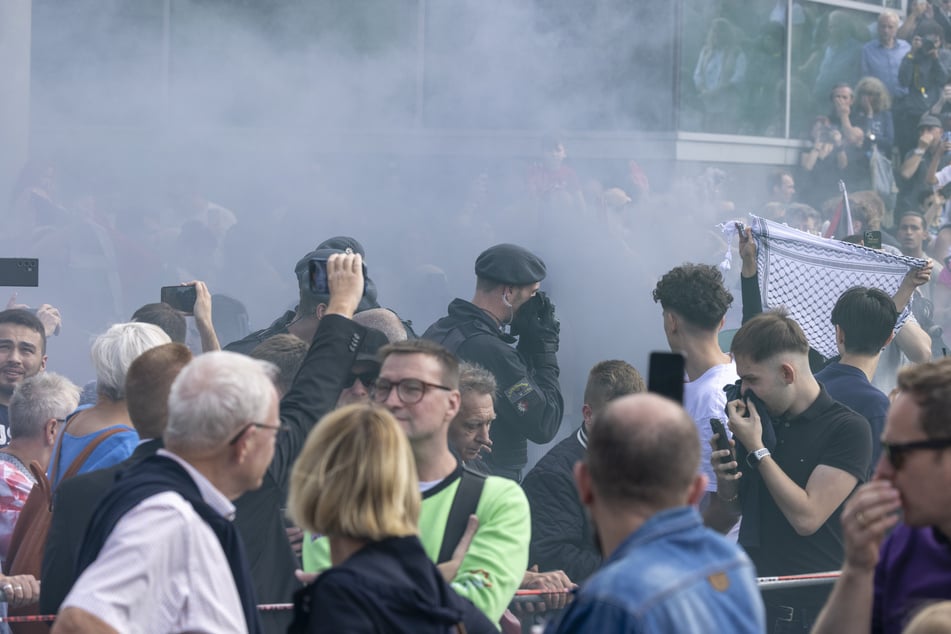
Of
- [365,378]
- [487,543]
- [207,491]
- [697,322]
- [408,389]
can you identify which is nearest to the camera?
[207,491]

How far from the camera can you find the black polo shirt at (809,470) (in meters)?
3.39

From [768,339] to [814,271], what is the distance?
1279mm

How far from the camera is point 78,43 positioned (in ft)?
26.1

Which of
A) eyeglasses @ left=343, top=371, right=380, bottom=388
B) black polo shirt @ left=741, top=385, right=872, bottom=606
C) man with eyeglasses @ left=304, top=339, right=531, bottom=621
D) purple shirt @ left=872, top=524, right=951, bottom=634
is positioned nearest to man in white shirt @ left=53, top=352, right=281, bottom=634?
man with eyeglasses @ left=304, top=339, right=531, bottom=621

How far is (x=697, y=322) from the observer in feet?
12.8

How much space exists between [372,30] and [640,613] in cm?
810

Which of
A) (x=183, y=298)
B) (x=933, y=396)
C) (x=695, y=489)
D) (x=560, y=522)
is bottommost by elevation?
(x=560, y=522)

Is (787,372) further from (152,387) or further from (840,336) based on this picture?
(152,387)

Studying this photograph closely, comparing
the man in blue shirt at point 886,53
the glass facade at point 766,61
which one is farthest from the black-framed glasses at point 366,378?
the man in blue shirt at point 886,53

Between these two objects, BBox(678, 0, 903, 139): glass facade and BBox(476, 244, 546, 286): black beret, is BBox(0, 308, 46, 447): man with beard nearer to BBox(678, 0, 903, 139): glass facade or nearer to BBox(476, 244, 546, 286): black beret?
BBox(476, 244, 546, 286): black beret

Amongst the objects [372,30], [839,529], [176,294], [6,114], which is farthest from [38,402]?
[372,30]

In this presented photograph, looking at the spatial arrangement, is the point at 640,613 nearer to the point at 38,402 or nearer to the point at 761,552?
the point at 761,552

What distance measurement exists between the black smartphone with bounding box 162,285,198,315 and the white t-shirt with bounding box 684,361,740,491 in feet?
5.63

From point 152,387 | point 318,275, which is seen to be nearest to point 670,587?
point 152,387
